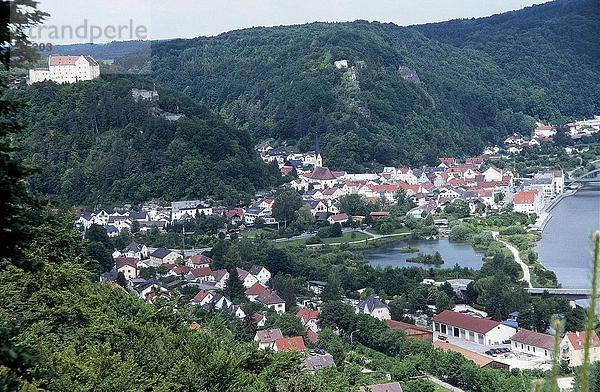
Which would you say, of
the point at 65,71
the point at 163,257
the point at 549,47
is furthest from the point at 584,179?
the point at 549,47

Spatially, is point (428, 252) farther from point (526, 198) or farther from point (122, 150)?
point (122, 150)

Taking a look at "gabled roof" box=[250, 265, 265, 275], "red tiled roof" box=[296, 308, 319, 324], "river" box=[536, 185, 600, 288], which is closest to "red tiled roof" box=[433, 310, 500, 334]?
"river" box=[536, 185, 600, 288]

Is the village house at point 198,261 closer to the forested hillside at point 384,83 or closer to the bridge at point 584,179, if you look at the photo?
the forested hillside at point 384,83

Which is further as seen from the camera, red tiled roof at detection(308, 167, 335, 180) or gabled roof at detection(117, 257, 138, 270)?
red tiled roof at detection(308, 167, 335, 180)

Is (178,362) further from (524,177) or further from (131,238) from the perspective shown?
(524,177)

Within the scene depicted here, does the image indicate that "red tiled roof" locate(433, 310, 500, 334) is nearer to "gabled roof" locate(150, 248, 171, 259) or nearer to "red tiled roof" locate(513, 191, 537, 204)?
"gabled roof" locate(150, 248, 171, 259)

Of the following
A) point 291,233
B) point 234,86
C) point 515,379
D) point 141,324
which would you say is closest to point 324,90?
point 234,86

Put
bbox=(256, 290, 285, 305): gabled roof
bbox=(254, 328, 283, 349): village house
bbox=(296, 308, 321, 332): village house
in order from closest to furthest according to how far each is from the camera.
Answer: bbox=(254, 328, 283, 349): village house, bbox=(296, 308, 321, 332): village house, bbox=(256, 290, 285, 305): gabled roof
